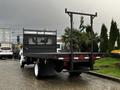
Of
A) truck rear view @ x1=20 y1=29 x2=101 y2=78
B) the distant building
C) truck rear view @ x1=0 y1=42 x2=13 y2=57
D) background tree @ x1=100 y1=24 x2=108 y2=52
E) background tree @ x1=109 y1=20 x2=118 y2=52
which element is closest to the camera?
truck rear view @ x1=20 y1=29 x2=101 y2=78

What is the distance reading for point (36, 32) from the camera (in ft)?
61.6

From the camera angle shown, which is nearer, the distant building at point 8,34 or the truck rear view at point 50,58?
the truck rear view at point 50,58

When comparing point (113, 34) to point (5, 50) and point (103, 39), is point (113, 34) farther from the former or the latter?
point (5, 50)

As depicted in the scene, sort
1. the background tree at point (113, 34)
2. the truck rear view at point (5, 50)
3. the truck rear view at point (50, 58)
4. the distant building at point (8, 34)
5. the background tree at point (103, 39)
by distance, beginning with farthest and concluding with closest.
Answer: the distant building at point (8, 34), the truck rear view at point (5, 50), the background tree at point (103, 39), the background tree at point (113, 34), the truck rear view at point (50, 58)

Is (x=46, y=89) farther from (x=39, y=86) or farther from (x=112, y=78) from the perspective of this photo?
(x=112, y=78)

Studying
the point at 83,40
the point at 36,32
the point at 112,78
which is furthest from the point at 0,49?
the point at 112,78

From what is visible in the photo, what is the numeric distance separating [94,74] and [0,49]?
24.9 meters

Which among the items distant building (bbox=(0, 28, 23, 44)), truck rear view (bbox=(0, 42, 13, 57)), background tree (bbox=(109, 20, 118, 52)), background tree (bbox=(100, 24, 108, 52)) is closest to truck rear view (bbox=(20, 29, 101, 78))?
background tree (bbox=(109, 20, 118, 52))

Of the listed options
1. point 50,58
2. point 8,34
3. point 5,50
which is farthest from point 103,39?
point 8,34

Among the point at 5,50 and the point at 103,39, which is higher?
the point at 103,39

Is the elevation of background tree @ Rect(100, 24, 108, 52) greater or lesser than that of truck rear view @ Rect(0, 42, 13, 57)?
greater

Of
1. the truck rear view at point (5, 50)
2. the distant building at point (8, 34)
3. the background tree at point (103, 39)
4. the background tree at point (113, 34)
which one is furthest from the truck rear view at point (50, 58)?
the distant building at point (8, 34)

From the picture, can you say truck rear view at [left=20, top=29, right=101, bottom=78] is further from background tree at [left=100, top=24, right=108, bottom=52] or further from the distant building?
the distant building

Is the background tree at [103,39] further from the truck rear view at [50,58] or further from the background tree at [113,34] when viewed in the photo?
the truck rear view at [50,58]
